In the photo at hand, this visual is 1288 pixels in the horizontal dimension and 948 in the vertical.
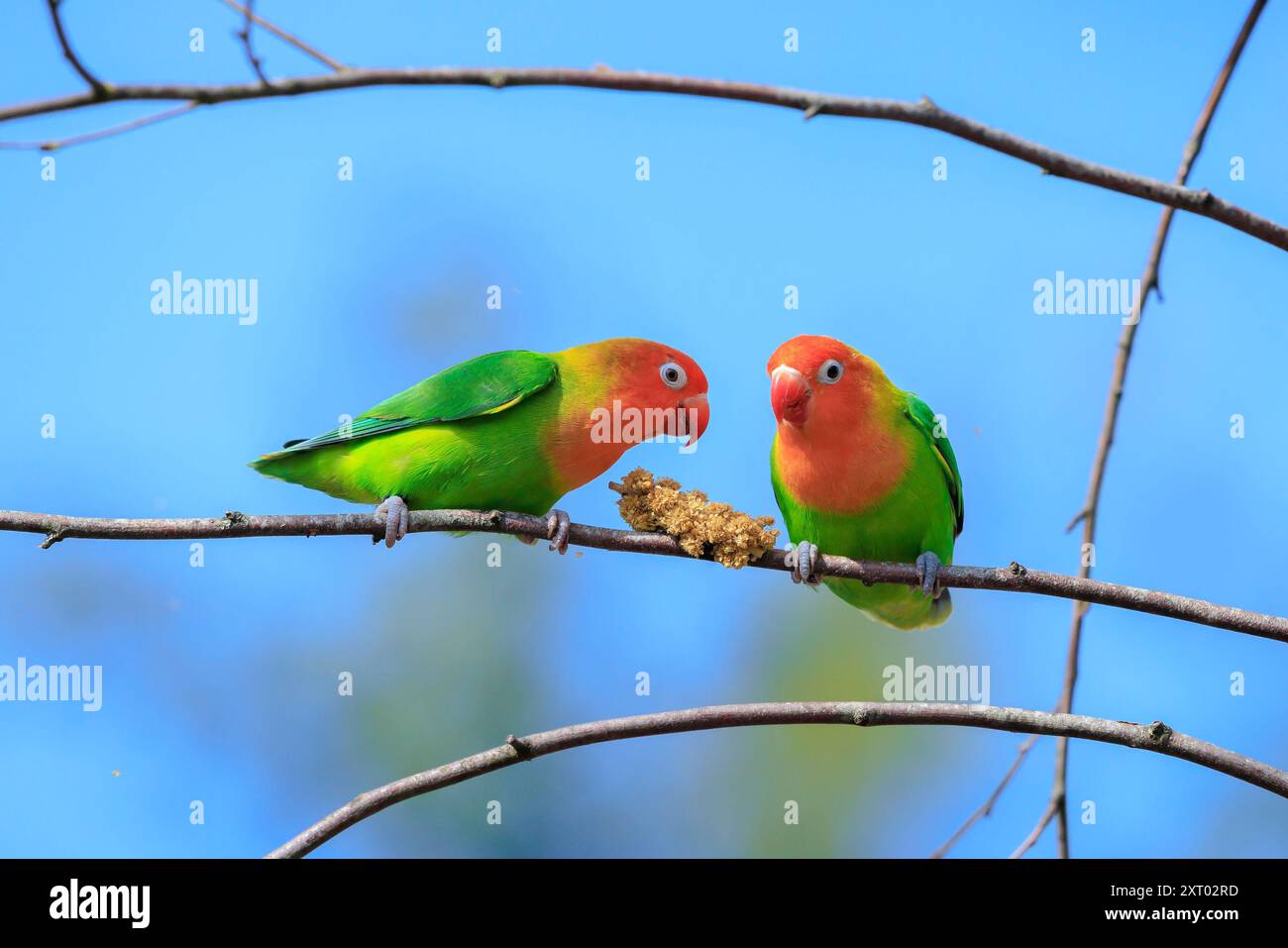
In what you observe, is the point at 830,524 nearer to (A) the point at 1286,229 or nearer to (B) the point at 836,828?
(A) the point at 1286,229

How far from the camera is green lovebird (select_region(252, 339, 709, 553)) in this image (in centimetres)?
552

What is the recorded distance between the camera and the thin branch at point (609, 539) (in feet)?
12.8

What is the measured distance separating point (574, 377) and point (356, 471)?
119cm

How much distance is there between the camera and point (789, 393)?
17.7ft

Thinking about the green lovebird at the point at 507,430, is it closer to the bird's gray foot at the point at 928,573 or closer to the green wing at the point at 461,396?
the green wing at the point at 461,396

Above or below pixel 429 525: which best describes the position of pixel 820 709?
below

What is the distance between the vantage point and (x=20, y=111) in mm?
3160

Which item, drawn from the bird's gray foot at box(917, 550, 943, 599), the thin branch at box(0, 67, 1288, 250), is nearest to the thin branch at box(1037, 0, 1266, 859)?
the bird's gray foot at box(917, 550, 943, 599)

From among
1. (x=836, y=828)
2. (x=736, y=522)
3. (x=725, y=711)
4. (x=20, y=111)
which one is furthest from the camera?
(x=836, y=828)

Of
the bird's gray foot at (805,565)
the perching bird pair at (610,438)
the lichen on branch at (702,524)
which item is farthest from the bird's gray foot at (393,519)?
the bird's gray foot at (805,565)

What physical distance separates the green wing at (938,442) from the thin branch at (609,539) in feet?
4.25

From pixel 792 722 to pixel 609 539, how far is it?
1.13m
